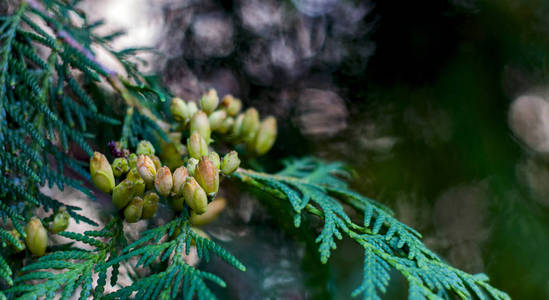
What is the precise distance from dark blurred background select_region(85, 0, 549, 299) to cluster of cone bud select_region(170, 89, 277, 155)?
0.91 ft

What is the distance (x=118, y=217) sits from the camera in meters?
0.64

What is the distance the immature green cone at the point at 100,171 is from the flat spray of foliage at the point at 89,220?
6cm

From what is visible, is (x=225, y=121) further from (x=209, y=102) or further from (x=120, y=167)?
(x=120, y=167)

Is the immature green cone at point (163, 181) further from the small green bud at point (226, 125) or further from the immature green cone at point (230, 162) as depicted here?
the small green bud at point (226, 125)

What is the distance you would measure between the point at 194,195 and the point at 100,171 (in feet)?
0.55

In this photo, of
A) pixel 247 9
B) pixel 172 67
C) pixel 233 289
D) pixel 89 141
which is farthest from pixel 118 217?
pixel 247 9

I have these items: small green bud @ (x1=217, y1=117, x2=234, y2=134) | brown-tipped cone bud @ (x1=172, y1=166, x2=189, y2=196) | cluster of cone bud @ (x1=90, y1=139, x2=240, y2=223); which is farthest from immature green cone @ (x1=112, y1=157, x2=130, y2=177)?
small green bud @ (x1=217, y1=117, x2=234, y2=134)

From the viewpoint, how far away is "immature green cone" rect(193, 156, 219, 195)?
625 mm

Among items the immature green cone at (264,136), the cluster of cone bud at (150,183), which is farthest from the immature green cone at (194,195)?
the immature green cone at (264,136)

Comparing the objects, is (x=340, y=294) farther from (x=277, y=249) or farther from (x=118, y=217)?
(x=118, y=217)

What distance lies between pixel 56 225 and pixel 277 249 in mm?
902

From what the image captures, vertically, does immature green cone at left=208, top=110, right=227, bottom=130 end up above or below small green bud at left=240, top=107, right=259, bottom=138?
above

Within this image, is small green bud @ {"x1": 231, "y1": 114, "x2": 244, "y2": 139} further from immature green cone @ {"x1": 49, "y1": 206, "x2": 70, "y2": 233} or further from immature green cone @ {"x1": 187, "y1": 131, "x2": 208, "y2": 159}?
immature green cone @ {"x1": 49, "y1": 206, "x2": 70, "y2": 233}

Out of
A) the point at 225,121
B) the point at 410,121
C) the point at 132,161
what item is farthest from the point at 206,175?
the point at 410,121
